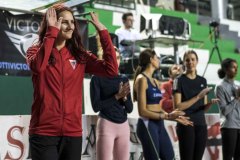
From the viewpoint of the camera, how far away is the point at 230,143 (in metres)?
4.91

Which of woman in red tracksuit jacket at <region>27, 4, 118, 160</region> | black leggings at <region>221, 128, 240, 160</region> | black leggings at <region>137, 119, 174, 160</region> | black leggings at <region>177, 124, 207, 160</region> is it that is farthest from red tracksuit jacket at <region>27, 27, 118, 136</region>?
black leggings at <region>221, 128, 240, 160</region>

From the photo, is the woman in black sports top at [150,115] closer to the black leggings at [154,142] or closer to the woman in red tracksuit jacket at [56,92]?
the black leggings at [154,142]

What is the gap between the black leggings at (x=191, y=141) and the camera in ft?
14.6

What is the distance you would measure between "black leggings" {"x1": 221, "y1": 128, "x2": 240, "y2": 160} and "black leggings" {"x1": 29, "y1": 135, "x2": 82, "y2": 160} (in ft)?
8.86

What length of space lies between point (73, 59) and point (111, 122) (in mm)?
1447

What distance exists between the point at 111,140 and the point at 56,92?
153cm

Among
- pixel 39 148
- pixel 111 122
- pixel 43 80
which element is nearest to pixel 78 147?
pixel 39 148

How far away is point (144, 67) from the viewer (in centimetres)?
439

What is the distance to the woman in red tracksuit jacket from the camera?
254 centimetres

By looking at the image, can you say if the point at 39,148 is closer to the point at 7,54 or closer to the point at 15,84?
the point at 15,84

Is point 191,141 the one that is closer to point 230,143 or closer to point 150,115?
point 150,115

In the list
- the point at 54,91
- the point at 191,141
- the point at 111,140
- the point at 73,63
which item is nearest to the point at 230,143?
the point at 191,141

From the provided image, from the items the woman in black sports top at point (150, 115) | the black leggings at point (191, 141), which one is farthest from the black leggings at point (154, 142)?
the black leggings at point (191, 141)

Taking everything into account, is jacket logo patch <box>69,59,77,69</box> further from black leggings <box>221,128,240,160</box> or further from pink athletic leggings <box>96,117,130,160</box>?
black leggings <box>221,128,240,160</box>
